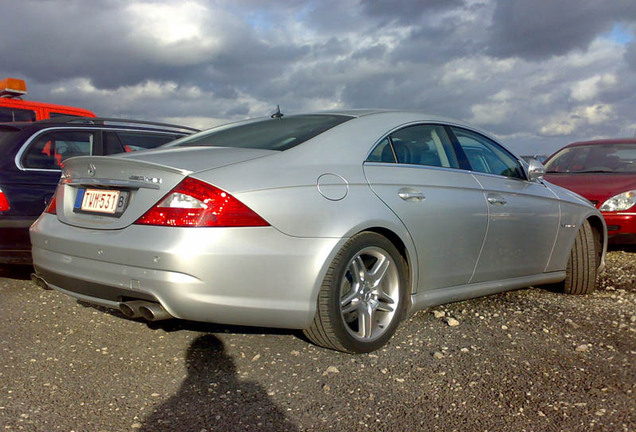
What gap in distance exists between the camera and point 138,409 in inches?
109

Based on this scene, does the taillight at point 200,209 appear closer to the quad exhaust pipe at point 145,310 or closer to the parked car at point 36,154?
the quad exhaust pipe at point 145,310

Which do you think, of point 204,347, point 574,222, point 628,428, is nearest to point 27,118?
point 204,347

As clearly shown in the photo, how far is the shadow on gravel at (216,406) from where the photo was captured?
8.56ft

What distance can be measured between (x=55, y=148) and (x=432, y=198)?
3.53m

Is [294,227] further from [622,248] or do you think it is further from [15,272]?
[622,248]

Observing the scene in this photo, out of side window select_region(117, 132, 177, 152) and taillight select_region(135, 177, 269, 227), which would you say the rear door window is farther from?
side window select_region(117, 132, 177, 152)

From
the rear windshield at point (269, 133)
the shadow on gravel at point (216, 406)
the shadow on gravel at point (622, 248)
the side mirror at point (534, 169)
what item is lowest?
the shadow on gravel at point (622, 248)

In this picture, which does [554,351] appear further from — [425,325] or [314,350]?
[314,350]

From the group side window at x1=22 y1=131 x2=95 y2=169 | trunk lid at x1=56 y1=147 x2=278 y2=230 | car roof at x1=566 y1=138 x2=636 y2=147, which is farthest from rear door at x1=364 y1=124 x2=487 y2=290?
car roof at x1=566 y1=138 x2=636 y2=147

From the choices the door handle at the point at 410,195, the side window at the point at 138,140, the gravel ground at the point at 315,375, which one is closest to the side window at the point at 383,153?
the door handle at the point at 410,195

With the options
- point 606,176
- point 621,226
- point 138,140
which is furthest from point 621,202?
point 138,140

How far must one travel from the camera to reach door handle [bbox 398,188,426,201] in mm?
3627

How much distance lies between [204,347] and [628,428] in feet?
7.31

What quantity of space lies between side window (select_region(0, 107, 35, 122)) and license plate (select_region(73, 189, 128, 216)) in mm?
7763
